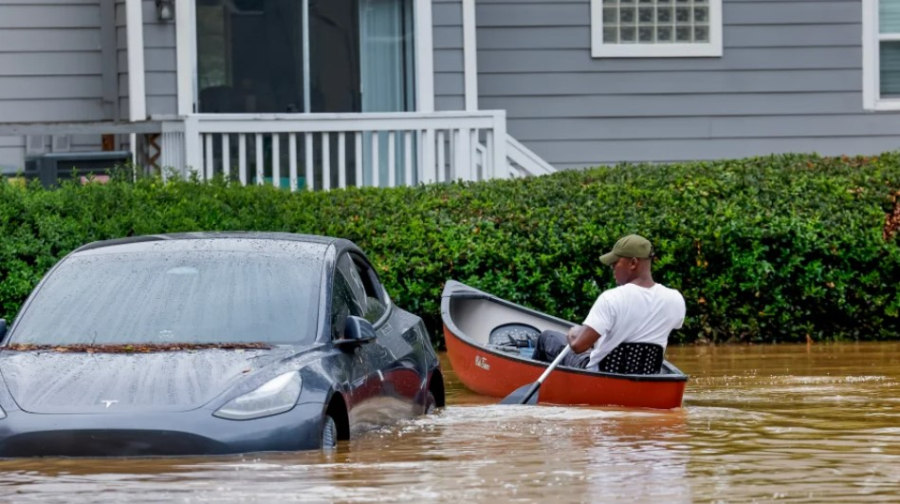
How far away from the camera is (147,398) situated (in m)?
7.50

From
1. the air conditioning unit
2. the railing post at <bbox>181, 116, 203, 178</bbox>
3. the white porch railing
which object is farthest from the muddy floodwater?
the air conditioning unit

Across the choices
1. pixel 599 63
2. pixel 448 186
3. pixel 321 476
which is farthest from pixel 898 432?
pixel 599 63

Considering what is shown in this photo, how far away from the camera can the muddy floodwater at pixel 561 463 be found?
22.6 ft

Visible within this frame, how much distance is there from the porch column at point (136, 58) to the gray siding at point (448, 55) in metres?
3.12

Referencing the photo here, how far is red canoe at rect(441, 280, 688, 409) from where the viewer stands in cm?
1015

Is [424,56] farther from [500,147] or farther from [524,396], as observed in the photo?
[524,396]

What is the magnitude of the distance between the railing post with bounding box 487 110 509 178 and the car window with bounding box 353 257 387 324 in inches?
279

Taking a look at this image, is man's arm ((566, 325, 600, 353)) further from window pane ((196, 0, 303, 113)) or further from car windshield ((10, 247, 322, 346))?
window pane ((196, 0, 303, 113))

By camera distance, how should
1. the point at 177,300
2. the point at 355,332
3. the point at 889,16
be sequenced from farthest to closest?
the point at 889,16
the point at 177,300
the point at 355,332

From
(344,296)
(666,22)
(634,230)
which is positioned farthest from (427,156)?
(344,296)

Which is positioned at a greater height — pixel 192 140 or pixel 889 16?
pixel 889 16

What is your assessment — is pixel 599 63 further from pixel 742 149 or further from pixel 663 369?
pixel 663 369

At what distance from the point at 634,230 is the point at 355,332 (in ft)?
21.6

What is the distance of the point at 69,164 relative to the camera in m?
16.3
